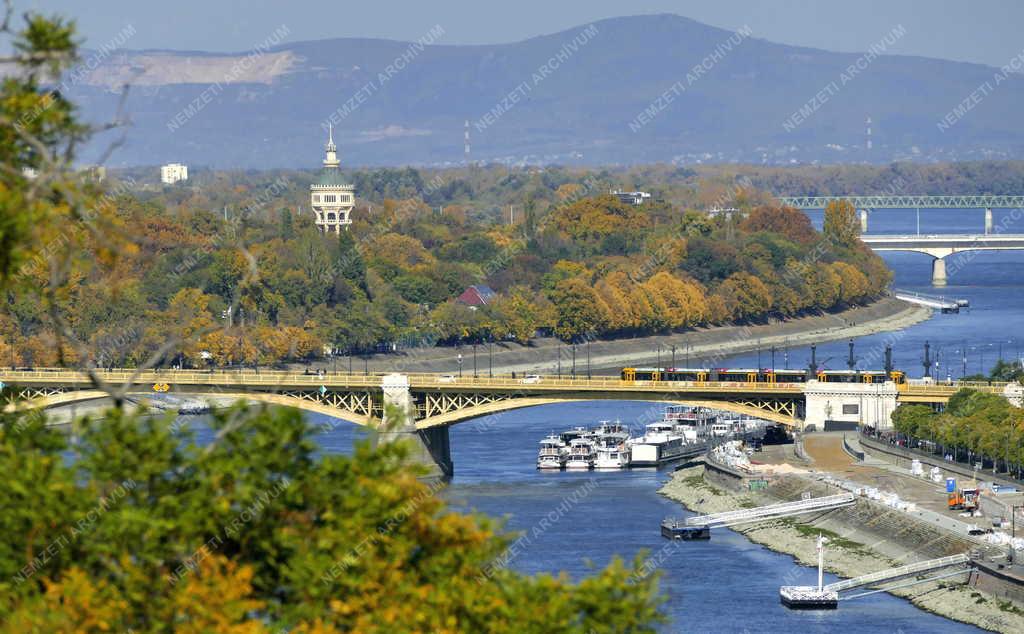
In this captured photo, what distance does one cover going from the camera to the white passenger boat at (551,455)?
80562 mm

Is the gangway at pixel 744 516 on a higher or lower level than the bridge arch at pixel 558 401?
lower

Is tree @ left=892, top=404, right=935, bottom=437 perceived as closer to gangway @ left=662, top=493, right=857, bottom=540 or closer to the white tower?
gangway @ left=662, top=493, right=857, bottom=540

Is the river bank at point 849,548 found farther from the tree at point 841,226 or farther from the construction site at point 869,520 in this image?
the tree at point 841,226

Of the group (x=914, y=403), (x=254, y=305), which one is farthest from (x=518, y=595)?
(x=254, y=305)

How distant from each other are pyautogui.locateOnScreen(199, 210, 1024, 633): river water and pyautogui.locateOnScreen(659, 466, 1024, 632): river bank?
0.45m

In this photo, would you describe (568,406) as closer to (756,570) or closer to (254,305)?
(254,305)

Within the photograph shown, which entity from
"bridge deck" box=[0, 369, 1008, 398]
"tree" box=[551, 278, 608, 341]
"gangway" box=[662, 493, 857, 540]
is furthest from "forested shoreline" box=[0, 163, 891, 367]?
"gangway" box=[662, 493, 857, 540]

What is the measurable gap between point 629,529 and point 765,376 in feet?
55.1

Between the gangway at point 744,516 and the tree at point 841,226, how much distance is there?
112175 mm

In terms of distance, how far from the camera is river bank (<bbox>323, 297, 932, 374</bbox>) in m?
122

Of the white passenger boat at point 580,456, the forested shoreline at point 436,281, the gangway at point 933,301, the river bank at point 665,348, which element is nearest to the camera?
the white passenger boat at point 580,456

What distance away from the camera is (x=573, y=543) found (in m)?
61.3

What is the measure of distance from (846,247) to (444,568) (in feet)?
503

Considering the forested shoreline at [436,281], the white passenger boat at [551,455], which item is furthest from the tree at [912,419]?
the forested shoreline at [436,281]
